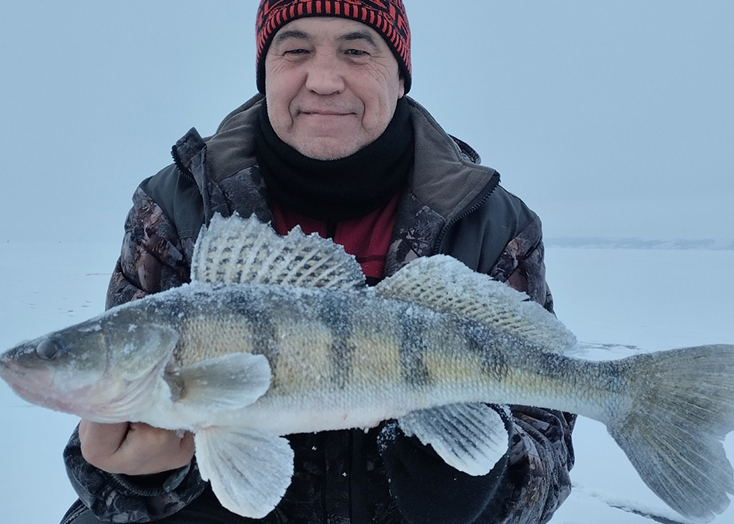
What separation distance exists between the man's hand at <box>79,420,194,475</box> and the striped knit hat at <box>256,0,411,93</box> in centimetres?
166

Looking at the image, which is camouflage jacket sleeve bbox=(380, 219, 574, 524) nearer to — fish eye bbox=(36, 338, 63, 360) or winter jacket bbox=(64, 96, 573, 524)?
winter jacket bbox=(64, 96, 573, 524)

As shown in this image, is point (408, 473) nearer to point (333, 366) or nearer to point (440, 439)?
point (440, 439)

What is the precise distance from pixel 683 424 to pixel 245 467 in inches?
48.3

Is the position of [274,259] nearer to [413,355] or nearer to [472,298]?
[413,355]

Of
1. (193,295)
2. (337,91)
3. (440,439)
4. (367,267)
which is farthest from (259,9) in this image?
(440,439)

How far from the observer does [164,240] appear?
8.01 feet

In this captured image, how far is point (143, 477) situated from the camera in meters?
2.00

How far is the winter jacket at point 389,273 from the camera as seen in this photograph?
1959 mm

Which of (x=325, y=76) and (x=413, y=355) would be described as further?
(x=325, y=76)

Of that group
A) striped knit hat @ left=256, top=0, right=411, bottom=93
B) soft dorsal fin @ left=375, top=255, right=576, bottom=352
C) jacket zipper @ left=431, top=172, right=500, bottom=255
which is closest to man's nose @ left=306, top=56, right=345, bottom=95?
striped knit hat @ left=256, top=0, right=411, bottom=93

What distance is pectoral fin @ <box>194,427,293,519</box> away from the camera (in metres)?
1.63

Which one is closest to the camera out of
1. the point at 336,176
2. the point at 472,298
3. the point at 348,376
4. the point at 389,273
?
the point at 348,376

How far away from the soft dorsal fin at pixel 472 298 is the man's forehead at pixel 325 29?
1119 millimetres

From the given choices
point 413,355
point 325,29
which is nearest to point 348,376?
point 413,355
